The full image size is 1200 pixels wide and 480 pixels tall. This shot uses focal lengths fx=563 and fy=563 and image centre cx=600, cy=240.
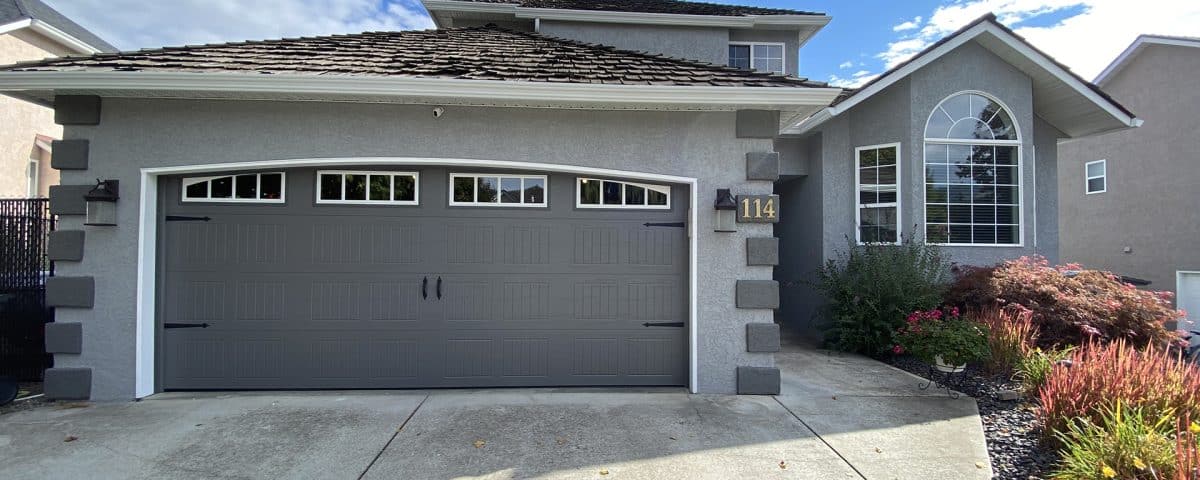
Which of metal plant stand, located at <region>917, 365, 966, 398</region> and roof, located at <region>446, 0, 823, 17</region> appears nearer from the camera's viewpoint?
metal plant stand, located at <region>917, 365, 966, 398</region>

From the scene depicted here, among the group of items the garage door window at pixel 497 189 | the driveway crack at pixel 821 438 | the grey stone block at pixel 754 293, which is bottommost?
the driveway crack at pixel 821 438

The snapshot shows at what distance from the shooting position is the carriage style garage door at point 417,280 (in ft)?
18.5

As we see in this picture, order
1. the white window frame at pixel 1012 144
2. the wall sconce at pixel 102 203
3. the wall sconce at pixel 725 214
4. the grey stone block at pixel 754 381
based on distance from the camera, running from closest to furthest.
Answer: the wall sconce at pixel 102 203, the wall sconce at pixel 725 214, the grey stone block at pixel 754 381, the white window frame at pixel 1012 144

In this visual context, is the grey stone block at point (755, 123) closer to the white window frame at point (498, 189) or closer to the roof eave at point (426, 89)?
the roof eave at point (426, 89)

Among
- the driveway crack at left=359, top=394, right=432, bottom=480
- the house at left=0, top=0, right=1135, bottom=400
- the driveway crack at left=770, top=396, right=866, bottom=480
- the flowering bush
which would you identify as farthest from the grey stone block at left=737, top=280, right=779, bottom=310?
the driveway crack at left=359, top=394, right=432, bottom=480

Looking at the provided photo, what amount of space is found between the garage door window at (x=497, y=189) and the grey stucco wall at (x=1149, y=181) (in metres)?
12.4

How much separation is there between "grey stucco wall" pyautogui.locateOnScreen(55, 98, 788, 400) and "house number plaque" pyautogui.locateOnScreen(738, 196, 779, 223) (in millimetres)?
121

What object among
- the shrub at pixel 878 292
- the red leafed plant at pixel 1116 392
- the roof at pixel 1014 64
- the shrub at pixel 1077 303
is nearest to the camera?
the red leafed plant at pixel 1116 392

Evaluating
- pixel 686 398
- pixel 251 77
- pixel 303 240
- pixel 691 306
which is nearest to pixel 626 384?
pixel 686 398

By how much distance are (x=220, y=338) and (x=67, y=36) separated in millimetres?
12218

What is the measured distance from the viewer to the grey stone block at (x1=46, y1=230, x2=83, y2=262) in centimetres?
523

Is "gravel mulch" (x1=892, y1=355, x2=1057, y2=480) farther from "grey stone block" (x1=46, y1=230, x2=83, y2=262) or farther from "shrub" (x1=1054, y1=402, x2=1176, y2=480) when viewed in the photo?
"grey stone block" (x1=46, y1=230, x2=83, y2=262)

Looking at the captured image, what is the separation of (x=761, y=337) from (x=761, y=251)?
858mm

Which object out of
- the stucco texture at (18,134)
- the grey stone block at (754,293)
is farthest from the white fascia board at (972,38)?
the stucco texture at (18,134)
